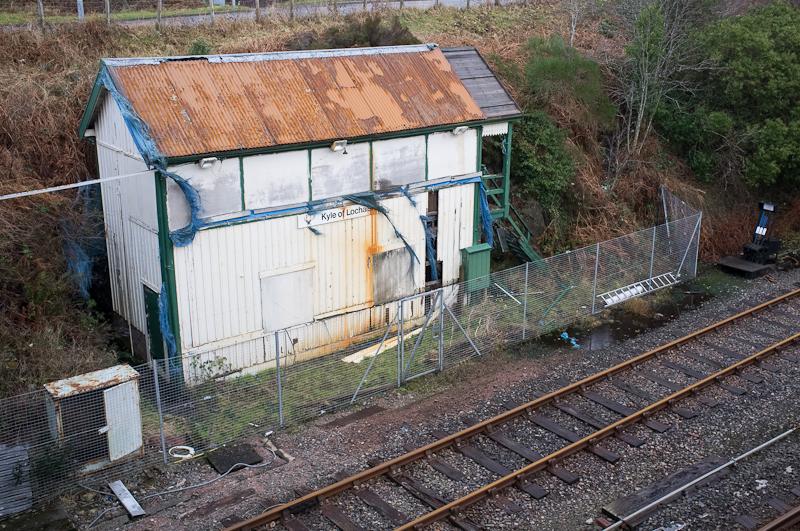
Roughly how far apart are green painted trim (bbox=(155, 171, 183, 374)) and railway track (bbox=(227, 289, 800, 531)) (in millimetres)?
4216

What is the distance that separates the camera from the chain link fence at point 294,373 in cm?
1185

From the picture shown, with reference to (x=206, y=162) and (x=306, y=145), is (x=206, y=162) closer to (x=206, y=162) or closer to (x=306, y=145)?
(x=206, y=162)

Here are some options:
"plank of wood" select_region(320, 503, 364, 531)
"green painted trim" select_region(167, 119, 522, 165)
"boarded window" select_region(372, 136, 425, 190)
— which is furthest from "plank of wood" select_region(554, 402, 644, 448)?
"green painted trim" select_region(167, 119, 522, 165)

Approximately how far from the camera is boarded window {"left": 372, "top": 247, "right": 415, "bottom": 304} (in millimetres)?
16953

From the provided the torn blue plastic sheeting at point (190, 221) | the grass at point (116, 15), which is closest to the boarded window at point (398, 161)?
the torn blue plastic sheeting at point (190, 221)

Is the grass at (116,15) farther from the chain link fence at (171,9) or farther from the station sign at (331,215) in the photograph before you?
the station sign at (331,215)

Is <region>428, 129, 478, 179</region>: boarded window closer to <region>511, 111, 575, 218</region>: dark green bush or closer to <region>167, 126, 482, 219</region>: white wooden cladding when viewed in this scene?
<region>167, 126, 482, 219</region>: white wooden cladding

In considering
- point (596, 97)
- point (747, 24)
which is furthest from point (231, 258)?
point (747, 24)

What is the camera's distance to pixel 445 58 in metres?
18.4

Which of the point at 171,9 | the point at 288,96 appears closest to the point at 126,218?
the point at 288,96

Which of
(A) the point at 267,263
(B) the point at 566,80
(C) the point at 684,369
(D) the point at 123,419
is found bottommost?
(C) the point at 684,369

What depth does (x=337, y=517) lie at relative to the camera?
37.0ft

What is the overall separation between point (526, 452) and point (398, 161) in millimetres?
6764

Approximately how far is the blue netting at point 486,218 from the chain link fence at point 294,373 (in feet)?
3.61
